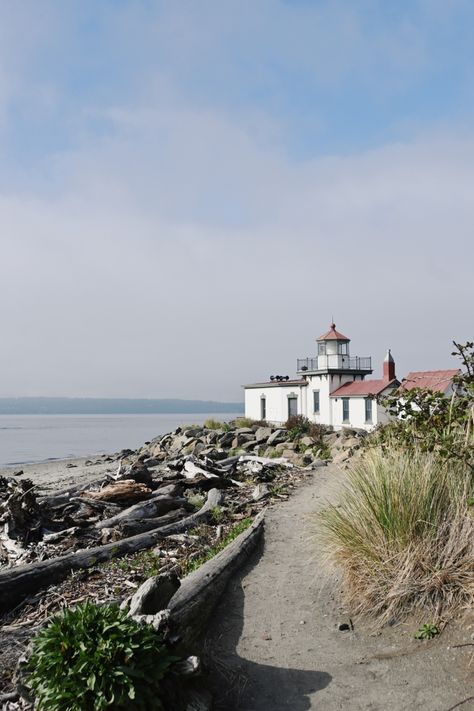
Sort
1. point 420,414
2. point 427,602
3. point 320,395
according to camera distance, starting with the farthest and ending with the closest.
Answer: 1. point 320,395
2. point 420,414
3. point 427,602

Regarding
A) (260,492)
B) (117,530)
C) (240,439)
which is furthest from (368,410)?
(117,530)

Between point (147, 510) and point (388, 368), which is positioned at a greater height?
point (388, 368)

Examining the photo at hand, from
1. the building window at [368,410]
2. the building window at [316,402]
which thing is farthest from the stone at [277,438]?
the building window at [316,402]

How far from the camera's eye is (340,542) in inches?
274

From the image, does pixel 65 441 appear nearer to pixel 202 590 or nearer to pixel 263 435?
pixel 263 435

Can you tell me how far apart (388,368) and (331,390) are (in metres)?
3.86

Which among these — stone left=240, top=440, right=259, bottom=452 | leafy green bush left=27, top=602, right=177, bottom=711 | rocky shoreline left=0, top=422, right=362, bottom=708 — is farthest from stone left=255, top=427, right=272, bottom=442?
leafy green bush left=27, top=602, right=177, bottom=711

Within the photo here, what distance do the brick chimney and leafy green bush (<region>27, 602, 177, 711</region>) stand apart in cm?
3227

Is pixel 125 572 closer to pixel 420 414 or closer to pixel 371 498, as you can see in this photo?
pixel 371 498

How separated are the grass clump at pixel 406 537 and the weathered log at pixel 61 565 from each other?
333 cm

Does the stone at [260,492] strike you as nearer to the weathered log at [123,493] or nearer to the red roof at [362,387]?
the weathered log at [123,493]

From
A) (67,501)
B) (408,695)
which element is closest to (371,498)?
(408,695)

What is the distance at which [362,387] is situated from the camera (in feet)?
120

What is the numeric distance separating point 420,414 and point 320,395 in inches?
1181
